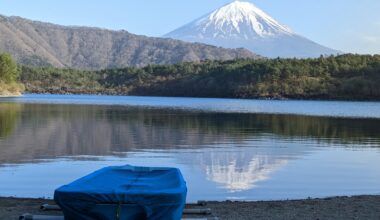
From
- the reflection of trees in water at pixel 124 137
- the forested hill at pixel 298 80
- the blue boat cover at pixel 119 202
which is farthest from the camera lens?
the forested hill at pixel 298 80

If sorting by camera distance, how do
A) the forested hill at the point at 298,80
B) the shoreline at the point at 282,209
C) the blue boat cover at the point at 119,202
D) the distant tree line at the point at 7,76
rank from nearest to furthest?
the blue boat cover at the point at 119,202
the shoreline at the point at 282,209
the distant tree line at the point at 7,76
the forested hill at the point at 298,80

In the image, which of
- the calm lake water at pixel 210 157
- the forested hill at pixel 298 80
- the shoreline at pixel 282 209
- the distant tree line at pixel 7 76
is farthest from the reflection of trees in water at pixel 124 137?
the forested hill at pixel 298 80

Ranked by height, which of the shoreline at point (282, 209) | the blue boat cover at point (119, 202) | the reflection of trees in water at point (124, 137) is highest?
the blue boat cover at point (119, 202)

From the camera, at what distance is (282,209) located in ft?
41.3

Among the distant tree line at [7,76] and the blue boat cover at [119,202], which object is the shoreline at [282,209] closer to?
the blue boat cover at [119,202]

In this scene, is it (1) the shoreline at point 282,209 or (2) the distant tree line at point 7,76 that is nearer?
(1) the shoreline at point 282,209

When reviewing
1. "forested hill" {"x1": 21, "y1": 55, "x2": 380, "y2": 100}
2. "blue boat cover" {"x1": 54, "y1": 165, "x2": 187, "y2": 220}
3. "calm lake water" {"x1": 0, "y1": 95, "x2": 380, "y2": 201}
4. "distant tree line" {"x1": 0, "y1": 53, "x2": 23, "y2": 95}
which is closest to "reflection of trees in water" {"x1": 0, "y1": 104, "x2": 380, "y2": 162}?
"calm lake water" {"x1": 0, "y1": 95, "x2": 380, "y2": 201}

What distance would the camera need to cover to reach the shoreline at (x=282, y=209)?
11.7 meters

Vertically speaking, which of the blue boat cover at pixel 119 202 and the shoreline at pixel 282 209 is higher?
the blue boat cover at pixel 119 202

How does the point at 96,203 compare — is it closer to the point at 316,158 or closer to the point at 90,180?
the point at 90,180

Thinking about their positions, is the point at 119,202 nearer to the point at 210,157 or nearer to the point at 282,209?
the point at 282,209

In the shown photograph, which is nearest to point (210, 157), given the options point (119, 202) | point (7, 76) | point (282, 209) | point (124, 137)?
point (124, 137)

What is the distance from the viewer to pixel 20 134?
110 feet

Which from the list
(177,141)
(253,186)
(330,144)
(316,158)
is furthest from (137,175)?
(330,144)
